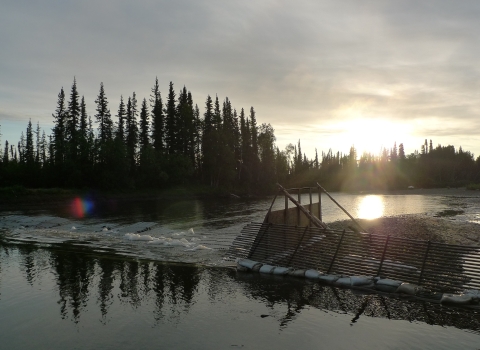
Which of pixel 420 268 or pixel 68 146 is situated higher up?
pixel 68 146

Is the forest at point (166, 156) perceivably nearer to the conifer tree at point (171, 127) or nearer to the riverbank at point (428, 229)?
the conifer tree at point (171, 127)

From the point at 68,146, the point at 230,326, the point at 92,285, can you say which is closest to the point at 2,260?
the point at 92,285

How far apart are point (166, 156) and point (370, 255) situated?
83330 mm

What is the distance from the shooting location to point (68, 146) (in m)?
83.6

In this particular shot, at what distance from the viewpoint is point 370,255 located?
646 inches

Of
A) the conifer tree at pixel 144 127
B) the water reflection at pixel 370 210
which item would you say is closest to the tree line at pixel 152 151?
the conifer tree at pixel 144 127

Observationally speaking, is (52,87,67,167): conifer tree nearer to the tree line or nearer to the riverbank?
the tree line

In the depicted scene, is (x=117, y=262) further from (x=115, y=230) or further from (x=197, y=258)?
(x=115, y=230)

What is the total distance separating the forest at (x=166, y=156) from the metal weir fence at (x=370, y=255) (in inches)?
2738

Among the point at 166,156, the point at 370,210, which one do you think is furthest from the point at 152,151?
the point at 370,210

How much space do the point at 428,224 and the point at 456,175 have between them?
446ft

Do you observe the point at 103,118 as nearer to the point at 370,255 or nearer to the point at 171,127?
the point at 171,127

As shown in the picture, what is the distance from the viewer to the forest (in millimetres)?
83312

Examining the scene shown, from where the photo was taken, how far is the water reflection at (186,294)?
1269 centimetres
